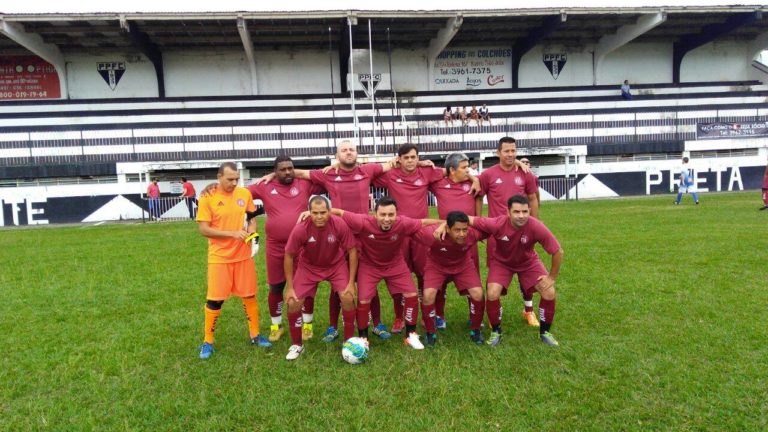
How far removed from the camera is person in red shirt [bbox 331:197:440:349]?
4500 millimetres

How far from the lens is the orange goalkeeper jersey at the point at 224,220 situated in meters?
4.51

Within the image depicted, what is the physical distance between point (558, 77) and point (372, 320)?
30177 mm

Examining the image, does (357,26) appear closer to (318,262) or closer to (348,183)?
Result: (348,183)

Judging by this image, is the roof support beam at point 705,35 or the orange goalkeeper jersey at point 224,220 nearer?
the orange goalkeeper jersey at point 224,220

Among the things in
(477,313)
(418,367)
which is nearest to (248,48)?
(477,313)

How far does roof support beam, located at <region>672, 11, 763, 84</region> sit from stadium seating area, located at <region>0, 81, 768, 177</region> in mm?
3567

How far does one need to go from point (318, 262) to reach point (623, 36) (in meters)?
30.4

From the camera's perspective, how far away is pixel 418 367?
13.0ft

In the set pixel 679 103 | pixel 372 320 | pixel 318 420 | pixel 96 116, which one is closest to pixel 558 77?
pixel 679 103

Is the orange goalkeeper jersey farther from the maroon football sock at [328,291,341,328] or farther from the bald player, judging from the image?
the maroon football sock at [328,291,341,328]

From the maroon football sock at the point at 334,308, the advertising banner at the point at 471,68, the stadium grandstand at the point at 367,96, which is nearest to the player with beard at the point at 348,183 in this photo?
the maroon football sock at the point at 334,308

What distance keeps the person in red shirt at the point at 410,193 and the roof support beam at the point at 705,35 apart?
32094 millimetres

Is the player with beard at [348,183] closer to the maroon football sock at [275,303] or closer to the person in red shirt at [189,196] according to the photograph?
the maroon football sock at [275,303]

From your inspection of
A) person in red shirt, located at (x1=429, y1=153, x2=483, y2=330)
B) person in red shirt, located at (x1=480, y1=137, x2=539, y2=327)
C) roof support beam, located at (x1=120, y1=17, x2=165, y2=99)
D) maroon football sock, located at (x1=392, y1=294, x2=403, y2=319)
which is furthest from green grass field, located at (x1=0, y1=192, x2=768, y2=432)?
roof support beam, located at (x1=120, y1=17, x2=165, y2=99)
